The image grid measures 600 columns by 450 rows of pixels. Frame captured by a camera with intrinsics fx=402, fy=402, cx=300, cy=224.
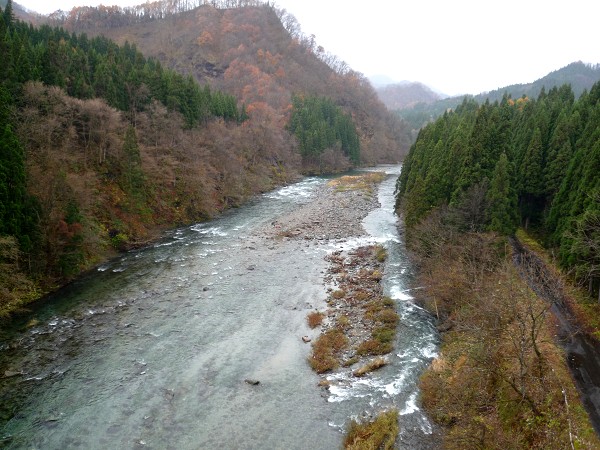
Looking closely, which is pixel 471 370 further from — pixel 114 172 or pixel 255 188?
pixel 255 188

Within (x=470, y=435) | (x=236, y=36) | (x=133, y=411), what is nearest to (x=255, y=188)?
(x=133, y=411)

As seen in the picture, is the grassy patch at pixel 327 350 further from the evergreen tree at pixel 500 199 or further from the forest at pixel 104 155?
the forest at pixel 104 155

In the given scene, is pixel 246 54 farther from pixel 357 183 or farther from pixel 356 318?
pixel 356 318

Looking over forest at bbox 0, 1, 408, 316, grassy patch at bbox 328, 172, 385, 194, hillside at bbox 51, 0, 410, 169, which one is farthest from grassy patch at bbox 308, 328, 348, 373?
hillside at bbox 51, 0, 410, 169

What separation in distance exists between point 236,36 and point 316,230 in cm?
13774

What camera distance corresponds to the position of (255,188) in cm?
7562

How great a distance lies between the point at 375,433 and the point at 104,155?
41030 millimetres

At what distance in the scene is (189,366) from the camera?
71.6 ft

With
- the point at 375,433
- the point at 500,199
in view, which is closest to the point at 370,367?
the point at 375,433

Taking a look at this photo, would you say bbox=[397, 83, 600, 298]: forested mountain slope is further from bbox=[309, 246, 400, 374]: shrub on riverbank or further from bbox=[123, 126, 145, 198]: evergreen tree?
bbox=[123, 126, 145, 198]: evergreen tree

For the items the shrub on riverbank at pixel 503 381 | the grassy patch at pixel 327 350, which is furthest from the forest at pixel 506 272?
the grassy patch at pixel 327 350

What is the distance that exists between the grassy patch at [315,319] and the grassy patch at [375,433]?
949cm

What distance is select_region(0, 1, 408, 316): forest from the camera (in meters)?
28.4

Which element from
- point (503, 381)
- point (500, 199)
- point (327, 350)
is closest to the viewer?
point (503, 381)
